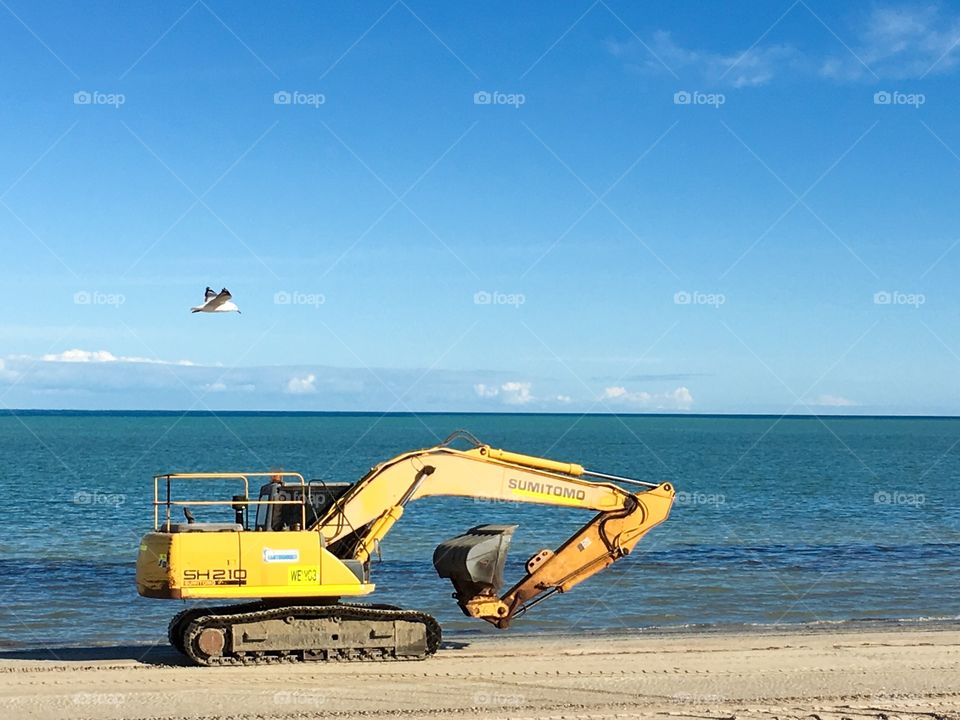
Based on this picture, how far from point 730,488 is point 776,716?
52.3 meters

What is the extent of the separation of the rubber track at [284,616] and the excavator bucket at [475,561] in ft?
2.53

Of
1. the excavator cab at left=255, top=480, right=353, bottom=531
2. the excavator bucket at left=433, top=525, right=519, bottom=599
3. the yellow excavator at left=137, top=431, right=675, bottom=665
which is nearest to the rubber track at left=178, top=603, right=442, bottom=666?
the yellow excavator at left=137, top=431, right=675, bottom=665

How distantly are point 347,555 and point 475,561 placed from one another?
1.87 m

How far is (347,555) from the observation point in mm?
18516

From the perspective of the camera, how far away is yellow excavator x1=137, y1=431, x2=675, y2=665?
1777 cm

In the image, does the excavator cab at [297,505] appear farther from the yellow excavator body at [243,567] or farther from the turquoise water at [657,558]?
the turquoise water at [657,558]

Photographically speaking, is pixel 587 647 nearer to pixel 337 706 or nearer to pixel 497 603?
pixel 497 603

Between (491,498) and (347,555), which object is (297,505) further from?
(491,498)

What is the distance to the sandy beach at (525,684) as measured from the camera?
615 inches

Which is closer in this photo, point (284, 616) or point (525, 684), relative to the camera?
point (525, 684)

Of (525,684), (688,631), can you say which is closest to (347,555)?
(525,684)

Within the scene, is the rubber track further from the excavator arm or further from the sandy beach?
the excavator arm

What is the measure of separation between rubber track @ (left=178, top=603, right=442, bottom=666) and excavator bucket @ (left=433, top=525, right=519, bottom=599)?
2.53 ft

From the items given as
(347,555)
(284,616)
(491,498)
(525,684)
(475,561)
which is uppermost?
(491,498)
